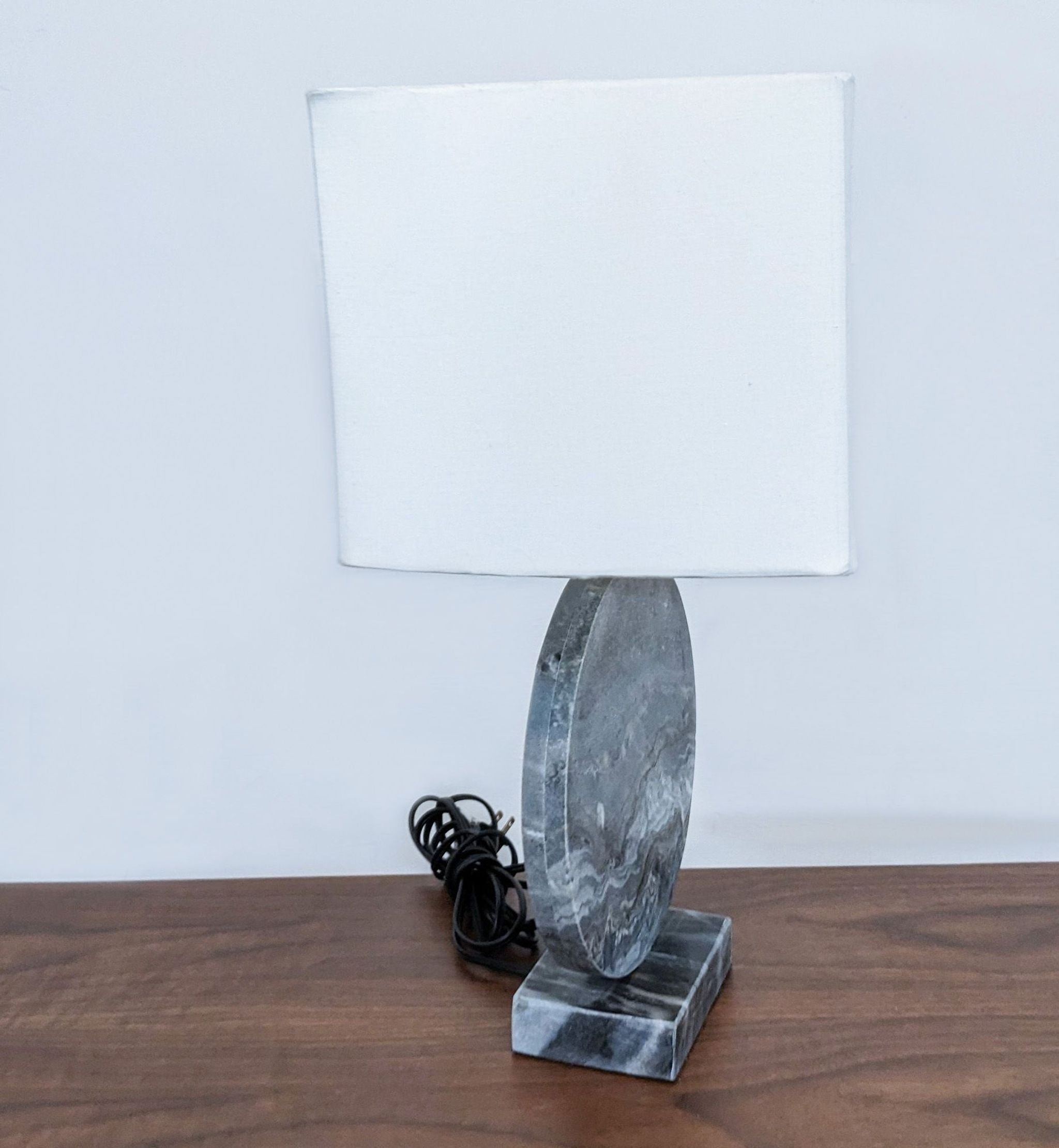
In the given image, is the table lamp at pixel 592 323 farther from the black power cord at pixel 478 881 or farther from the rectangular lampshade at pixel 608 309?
the black power cord at pixel 478 881

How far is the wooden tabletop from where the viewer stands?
2.40 ft

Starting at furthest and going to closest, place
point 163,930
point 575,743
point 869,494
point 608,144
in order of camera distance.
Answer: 1. point 869,494
2. point 163,930
3. point 575,743
4. point 608,144

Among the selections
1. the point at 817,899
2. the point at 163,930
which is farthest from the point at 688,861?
the point at 163,930

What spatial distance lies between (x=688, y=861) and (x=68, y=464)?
627mm

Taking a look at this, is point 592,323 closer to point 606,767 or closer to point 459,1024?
point 606,767

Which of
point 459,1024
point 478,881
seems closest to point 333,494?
point 478,881

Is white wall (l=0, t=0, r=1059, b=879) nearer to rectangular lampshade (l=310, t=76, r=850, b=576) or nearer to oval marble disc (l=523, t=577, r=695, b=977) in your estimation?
oval marble disc (l=523, t=577, r=695, b=977)

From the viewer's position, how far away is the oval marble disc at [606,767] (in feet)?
2.41

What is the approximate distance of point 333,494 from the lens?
109 centimetres

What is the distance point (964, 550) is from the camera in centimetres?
109

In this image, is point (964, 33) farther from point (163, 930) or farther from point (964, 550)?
point (163, 930)

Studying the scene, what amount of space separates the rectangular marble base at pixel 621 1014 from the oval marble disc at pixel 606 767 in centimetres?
2

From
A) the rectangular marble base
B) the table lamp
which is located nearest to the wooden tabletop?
the rectangular marble base

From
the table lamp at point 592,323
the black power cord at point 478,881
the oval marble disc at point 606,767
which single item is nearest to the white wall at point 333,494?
the black power cord at point 478,881
